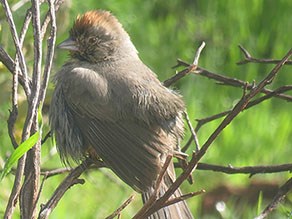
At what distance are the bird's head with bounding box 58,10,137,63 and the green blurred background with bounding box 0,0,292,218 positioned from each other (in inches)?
53.9

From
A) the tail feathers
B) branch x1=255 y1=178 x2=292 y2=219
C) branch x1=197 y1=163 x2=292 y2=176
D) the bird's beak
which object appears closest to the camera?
branch x1=255 y1=178 x2=292 y2=219

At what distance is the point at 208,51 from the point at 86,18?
3.32 metres

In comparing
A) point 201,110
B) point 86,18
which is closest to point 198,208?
point 201,110

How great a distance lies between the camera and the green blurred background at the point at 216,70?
237 inches

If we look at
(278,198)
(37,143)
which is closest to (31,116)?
(37,143)

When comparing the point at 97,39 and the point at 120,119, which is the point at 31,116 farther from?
the point at 97,39

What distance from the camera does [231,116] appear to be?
2307mm

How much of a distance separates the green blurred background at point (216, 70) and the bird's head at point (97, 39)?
137 cm

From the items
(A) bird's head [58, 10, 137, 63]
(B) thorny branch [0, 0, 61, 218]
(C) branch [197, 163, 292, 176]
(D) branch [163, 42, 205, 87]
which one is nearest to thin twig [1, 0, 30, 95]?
(B) thorny branch [0, 0, 61, 218]

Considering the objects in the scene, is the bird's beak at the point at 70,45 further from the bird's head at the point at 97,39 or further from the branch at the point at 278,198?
the branch at the point at 278,198

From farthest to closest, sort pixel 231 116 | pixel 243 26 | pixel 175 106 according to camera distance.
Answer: pixel 243 26 < pixel 175 106 < pixel 231 116

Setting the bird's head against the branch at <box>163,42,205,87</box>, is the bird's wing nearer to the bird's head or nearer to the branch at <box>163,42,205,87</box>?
the bird's head

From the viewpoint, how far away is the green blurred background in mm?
A: 6023

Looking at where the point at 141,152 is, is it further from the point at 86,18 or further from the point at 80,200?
the point at 80,200
